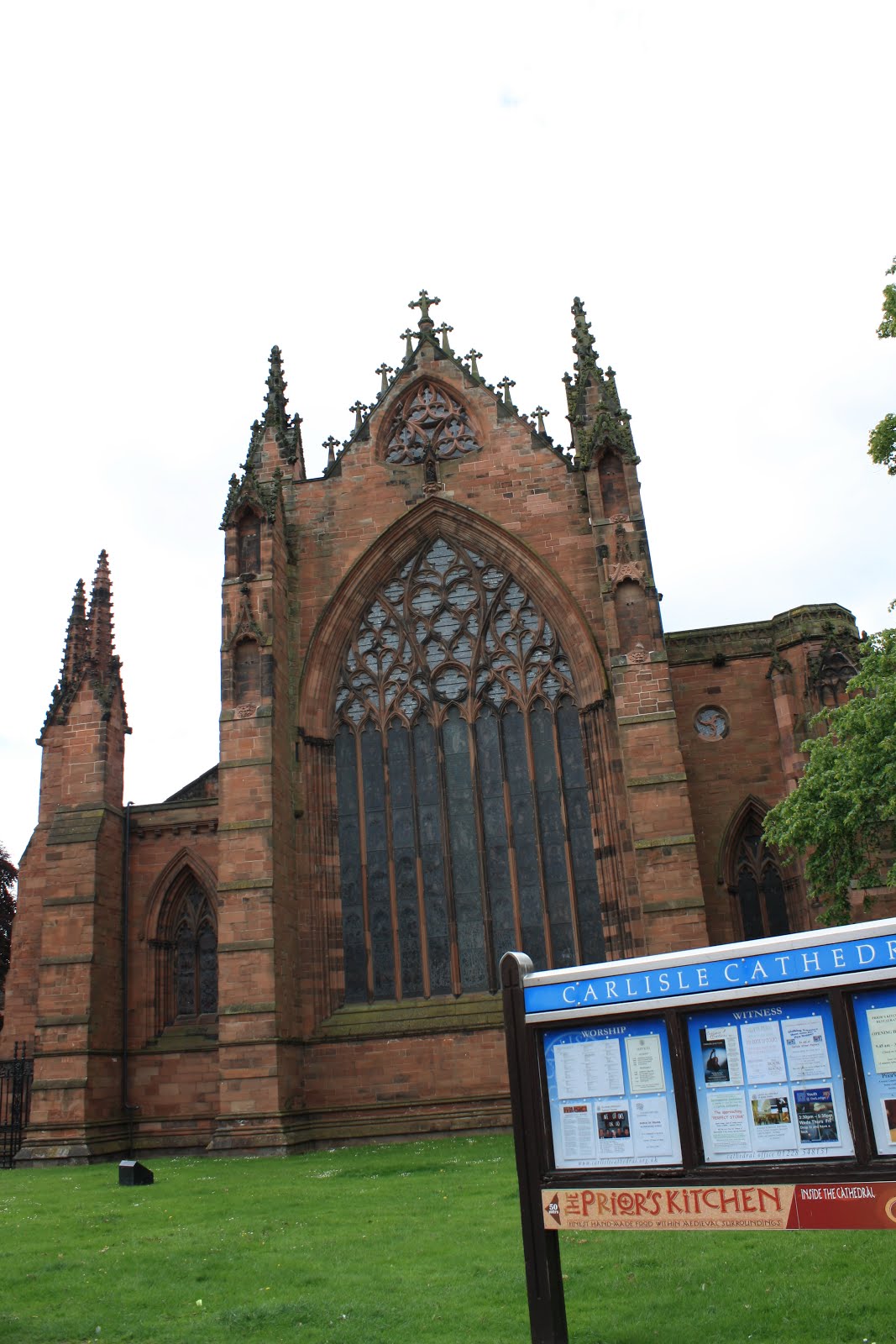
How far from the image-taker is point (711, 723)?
22.1m

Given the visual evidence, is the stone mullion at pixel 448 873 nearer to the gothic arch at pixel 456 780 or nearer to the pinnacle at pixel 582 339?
the gothic arch at pixel 456 780

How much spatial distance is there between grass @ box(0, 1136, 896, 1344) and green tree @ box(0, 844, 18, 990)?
26769 mm

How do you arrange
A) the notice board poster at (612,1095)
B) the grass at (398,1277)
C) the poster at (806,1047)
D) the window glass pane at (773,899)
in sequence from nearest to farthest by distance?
the poster at (806,1047) < the notice board poster at (612,1095) < the grass at (398,1277) < the window glass pane at (773,899)

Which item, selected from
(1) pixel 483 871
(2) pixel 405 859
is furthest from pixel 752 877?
(2) pixel 405 859

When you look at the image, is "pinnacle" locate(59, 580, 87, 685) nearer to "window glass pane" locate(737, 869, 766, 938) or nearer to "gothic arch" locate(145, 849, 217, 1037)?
"gothic arch" locate(145, 849, 217, 1037)

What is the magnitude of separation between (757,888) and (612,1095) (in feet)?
52.6

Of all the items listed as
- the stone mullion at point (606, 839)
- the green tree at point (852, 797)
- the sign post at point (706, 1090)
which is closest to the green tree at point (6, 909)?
the stone mullion at point (606, 839)

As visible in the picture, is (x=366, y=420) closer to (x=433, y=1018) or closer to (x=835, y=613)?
(x=835, y=613)

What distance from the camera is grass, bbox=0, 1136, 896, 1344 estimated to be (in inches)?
257

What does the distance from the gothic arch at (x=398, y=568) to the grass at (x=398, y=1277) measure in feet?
35.6

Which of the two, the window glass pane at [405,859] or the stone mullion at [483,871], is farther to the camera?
the window glass pane at [405,859]

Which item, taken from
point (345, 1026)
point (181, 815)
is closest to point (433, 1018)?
point (345, 1026)

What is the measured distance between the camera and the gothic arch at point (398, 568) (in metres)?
21.8

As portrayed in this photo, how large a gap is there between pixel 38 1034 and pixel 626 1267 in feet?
50.8
